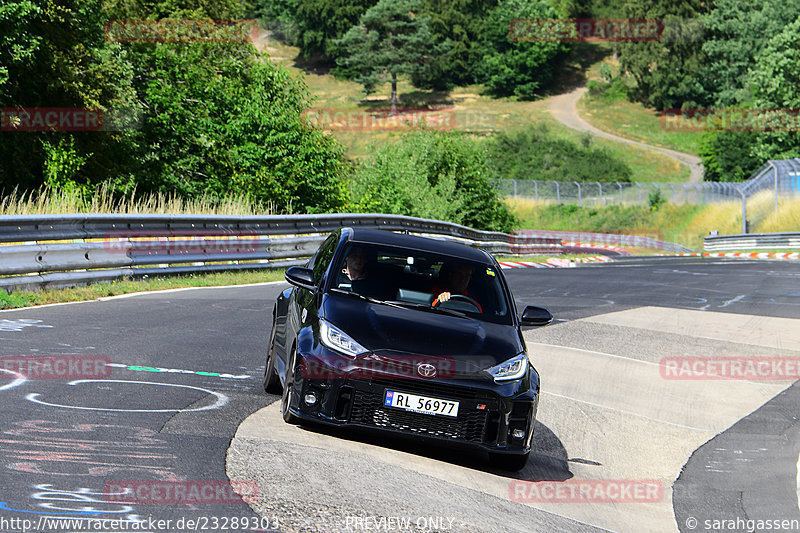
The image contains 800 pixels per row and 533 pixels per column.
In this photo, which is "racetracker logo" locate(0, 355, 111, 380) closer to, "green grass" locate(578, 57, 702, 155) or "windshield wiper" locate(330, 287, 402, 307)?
"windshield wiper" locate(330, 287, 402, 307)

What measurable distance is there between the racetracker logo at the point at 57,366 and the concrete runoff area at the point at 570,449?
184 centimetres

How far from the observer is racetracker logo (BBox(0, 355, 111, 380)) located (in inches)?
336

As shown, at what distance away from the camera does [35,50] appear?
27.0 m

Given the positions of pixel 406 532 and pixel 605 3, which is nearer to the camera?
pixel 406 532

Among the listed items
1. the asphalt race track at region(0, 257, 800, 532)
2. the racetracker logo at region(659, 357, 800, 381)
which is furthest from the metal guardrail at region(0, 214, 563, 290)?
the racetracker logo at region(659, 357, 800, 381)

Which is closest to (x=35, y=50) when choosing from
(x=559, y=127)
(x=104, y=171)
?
(x=104, y=171)

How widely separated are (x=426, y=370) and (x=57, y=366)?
12.3ft

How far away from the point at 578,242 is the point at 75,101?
156 ft

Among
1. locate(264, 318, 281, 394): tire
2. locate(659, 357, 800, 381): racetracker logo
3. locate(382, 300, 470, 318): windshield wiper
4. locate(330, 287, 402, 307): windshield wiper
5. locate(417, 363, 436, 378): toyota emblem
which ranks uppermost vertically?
locate(330, 287, 402, 307): windshield wiper

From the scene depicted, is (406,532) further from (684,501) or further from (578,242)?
(578,242)

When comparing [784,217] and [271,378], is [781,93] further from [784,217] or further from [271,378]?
[271,378]

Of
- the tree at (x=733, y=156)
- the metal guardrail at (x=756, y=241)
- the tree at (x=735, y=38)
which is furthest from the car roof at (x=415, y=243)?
the tree at (x=735, y=38)

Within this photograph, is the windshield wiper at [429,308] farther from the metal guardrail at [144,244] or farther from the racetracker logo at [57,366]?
the metal guardrail at [144,244]

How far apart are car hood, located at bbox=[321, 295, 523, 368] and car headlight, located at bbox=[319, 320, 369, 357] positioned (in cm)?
4
